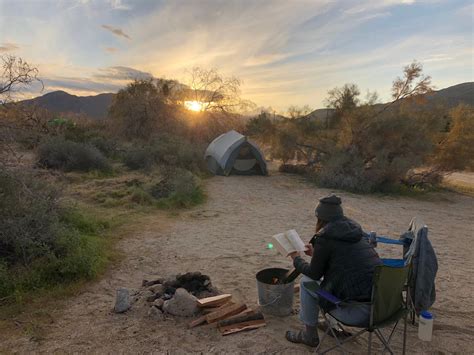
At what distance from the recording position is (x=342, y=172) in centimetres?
1276

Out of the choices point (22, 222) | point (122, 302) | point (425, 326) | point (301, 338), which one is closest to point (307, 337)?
point (301, 338)

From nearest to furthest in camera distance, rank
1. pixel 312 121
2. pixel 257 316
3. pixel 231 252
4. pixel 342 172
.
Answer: pixel 257 316 < pixel 231 252 < pixel 342 172 < pixel 312 121

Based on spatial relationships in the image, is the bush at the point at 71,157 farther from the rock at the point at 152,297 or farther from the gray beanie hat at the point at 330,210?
Result: the gray beanie hat at the point at 330,210

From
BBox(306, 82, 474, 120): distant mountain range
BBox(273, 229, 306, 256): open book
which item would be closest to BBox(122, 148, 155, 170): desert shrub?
BBox(306, 82, 474, 120): distant mountain range

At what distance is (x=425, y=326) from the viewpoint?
3182 mm

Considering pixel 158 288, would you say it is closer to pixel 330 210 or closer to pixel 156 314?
pixel 156 314

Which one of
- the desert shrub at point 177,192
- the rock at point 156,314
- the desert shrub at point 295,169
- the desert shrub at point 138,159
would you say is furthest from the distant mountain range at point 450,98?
the rock at point 156,314

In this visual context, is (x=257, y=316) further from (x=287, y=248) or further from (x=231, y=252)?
(x=231, y=252)

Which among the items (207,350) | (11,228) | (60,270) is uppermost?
(11,228)

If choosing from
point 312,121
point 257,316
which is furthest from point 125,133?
point 257,316

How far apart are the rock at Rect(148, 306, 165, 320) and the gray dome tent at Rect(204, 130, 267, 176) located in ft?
34.2

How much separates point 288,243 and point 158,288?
185 cm

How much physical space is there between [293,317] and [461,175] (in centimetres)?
1844

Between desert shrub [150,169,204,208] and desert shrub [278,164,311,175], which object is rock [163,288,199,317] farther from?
desert shrub [278,164,311,175]
